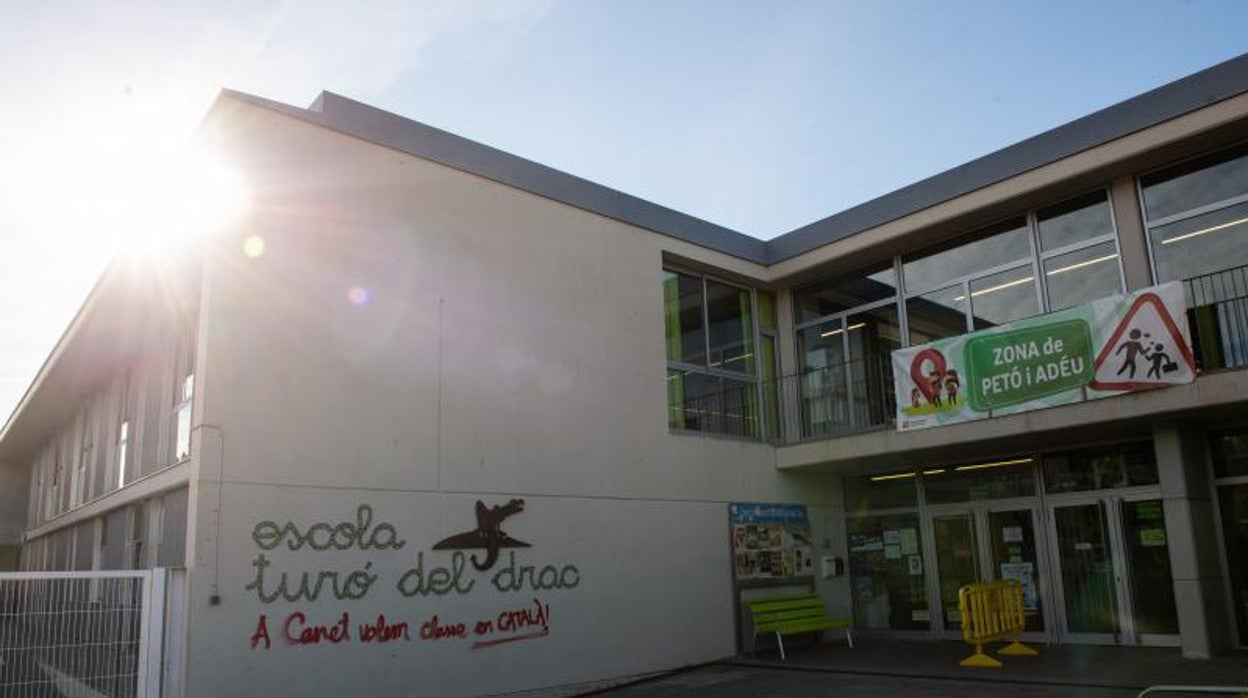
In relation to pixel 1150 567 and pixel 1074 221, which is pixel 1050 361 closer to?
pixel 1074 221

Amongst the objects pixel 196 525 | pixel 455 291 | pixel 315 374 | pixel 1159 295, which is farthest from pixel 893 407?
pixel 196 525

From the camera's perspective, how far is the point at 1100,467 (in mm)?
11195

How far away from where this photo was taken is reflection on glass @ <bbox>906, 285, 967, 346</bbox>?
1205 cm

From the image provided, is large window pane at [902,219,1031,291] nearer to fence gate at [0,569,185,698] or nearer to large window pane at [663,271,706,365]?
large window pane at [663,271,706,365]

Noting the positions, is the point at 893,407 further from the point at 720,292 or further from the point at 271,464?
the point at 271,464

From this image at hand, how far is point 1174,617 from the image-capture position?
10.3m

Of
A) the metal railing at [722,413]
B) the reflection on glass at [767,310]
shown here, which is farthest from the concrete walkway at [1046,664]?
the reflection on glass at [767,310]

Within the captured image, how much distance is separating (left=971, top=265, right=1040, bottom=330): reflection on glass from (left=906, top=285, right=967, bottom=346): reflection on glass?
19 centimetres

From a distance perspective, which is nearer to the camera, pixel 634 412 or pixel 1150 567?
pixel 1150 567

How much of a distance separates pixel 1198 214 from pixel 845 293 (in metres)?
4.53

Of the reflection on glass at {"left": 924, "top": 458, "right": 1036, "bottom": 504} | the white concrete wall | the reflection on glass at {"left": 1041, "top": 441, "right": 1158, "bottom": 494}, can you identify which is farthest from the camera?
the reflection on glass at {"left": 924, "top": 458, "right": 1036, "bottom": 504}

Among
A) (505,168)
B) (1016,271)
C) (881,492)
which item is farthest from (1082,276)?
(505,168)

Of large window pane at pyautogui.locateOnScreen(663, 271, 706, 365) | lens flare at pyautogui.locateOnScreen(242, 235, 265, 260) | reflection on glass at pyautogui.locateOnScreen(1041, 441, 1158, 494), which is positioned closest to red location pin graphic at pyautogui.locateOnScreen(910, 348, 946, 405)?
reflection on glass at pyautogui.locateOnScreen(1041, 441, 1158, 494)

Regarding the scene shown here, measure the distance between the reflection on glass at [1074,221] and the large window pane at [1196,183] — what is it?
473mm
